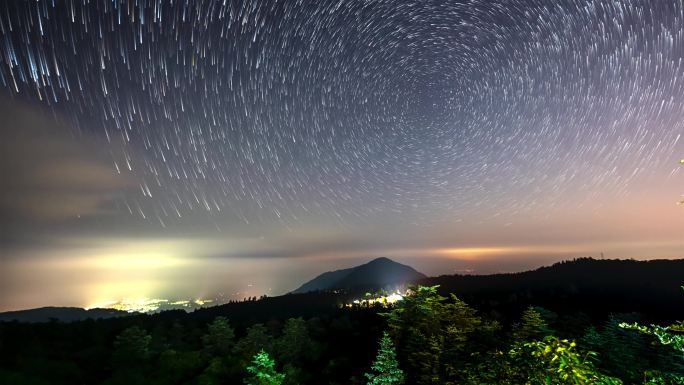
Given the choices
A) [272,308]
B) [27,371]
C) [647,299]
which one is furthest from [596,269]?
[27,371]

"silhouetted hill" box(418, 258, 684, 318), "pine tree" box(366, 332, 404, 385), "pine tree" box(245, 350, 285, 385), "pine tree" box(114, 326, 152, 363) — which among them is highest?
"pine tree" box(366, 332, 404, 385)

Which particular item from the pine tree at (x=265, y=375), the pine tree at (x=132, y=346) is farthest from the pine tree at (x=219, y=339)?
the pine tree at (x=265, y=375)

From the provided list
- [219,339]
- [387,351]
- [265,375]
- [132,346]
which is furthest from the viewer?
[219,339]

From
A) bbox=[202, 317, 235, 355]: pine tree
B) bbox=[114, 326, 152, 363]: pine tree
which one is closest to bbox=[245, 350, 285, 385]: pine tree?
bbox=[114, 326, 152, 363]: pine tree

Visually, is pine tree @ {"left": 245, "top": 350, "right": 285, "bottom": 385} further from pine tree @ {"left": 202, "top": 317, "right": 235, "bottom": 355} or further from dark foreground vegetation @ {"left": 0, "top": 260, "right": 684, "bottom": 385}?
pine tree @ {"left": 202, "top": 317, "right": 235, "bottom": 355}

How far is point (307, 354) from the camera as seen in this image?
51531mm

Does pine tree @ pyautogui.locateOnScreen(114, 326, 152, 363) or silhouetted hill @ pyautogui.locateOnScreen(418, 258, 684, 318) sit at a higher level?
pine tree @ pyautogui.locateOnScreen(114, 326, 152, 363)

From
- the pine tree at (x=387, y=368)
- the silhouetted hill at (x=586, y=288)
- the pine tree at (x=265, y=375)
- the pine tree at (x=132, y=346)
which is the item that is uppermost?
the pine tree at (x=387, y=368)

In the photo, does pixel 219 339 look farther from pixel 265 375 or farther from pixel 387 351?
pixel 387 351

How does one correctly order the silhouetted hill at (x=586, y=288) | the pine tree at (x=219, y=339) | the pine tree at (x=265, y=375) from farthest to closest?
the silhouetted hill at (x=586, y=288)
the pine tree at (x=219, y=339)
the pine tree at (x=265, y=375)

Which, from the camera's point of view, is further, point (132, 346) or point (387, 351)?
point (132, 346)

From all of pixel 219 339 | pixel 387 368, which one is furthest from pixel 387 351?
pixel 219 339

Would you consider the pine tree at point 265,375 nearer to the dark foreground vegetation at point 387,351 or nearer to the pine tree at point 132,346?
the dark foreground vegetation at point 387,351

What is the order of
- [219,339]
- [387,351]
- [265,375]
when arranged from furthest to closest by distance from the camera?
[219,339] < [265,375] < [387,351]
